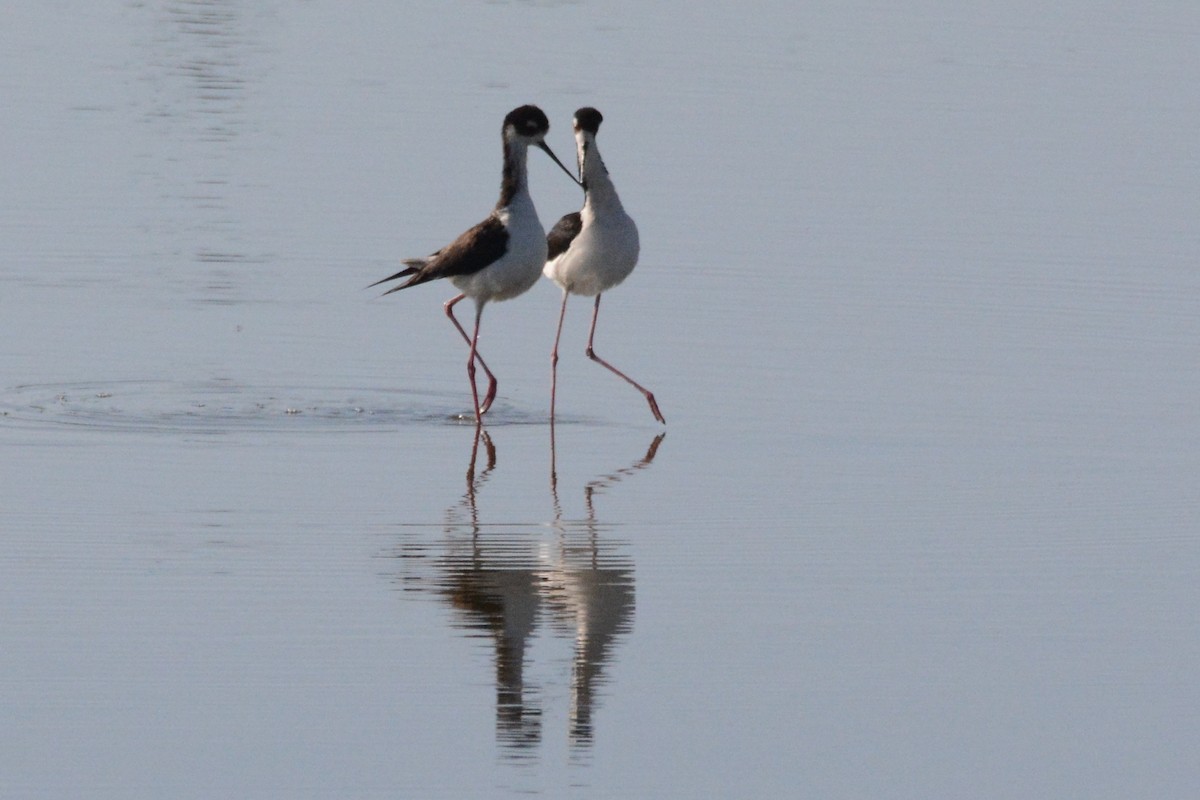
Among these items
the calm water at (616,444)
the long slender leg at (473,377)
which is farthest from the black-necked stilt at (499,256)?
the calm water at (616,444)

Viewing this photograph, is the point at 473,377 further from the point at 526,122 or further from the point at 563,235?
the point at 526,122

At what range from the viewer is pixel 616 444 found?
945cm

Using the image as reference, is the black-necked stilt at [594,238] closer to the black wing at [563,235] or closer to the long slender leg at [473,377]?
the black wing at [563,235]

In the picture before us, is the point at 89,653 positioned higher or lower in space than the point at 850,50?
lower

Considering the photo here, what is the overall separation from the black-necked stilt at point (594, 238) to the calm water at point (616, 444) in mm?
526

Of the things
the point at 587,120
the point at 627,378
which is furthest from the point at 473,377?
the point at 587,120

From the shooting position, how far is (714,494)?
27.6 ft

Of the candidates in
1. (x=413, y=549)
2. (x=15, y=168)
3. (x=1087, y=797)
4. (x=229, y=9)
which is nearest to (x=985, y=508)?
(x=413, y=549)

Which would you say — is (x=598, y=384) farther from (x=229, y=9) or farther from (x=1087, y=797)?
(x=229, y=9)

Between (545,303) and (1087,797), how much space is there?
7.38m

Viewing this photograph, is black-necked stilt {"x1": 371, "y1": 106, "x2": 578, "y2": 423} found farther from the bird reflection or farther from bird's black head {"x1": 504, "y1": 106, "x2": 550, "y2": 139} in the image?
the bird reflection

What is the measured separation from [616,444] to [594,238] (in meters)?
1.36

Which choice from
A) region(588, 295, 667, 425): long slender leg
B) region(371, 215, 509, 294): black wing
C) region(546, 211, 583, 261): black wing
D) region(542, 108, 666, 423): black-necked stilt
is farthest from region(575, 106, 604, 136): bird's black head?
region(588, 295, 667, 425): long slender leg

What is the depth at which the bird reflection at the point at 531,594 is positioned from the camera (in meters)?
5.93
